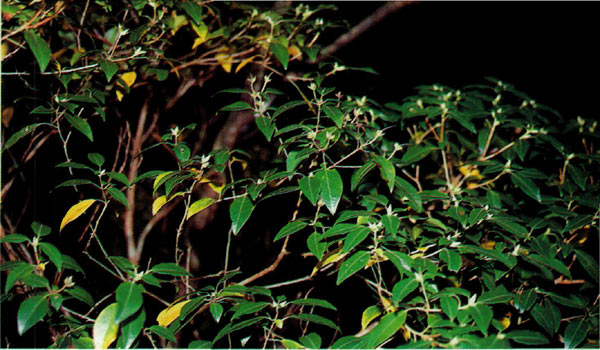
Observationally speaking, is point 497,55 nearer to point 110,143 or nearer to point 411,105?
point 411,105

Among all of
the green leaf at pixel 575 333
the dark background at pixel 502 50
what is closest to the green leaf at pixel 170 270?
the green leaf at pixel 575 333

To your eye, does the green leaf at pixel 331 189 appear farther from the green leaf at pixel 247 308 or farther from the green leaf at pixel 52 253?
the green leaf at pixel 52 253

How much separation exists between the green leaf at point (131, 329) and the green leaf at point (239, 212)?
279mm

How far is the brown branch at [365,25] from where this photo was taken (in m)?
1.93

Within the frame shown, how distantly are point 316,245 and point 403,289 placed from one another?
0.24 meters

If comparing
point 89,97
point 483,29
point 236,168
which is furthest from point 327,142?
point 483,29

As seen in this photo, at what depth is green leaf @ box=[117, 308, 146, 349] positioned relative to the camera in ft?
2.64

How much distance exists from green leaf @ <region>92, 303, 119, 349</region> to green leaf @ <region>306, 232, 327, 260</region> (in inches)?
18.0

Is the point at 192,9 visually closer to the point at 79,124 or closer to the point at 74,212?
the point at 79,124

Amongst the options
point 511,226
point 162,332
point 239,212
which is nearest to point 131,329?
point 162,332

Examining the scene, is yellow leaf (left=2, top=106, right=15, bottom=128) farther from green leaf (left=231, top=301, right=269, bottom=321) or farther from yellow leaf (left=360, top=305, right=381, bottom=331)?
yellow leaf (left=360, top=305, right=381, bottom=331)

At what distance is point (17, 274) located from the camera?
32.1 inches

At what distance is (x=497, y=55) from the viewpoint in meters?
3.64

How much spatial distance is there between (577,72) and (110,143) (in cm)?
374
